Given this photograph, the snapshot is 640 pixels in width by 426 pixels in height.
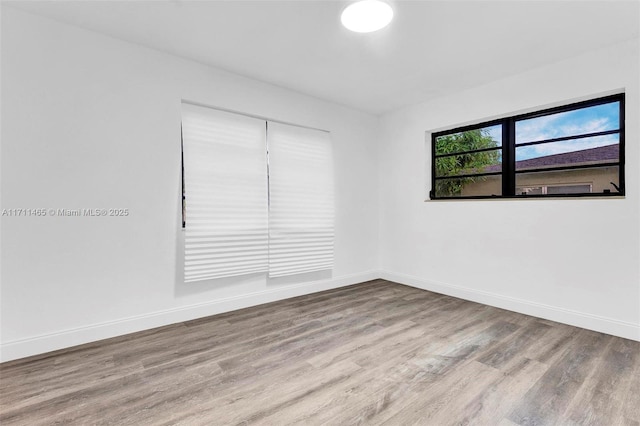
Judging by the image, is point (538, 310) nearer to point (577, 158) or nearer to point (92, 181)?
point (577, 158)

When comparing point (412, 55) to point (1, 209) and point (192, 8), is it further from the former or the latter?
point (1, 209)

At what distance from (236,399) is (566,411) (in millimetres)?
1874

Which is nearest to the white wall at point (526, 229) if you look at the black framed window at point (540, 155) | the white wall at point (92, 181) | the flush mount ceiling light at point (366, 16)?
the black framed window at point (540, 155)

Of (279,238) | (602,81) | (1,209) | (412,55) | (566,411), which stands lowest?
(566,411)

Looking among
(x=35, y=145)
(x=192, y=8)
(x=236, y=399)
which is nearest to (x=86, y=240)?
(x=35, y=145)

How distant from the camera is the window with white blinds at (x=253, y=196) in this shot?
10.1 feet

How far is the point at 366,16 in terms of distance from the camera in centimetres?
228

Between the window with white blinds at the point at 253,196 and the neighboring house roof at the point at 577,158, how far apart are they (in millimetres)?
2373

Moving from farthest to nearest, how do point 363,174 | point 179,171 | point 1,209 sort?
point 363,174
point 179,171
point 1,209

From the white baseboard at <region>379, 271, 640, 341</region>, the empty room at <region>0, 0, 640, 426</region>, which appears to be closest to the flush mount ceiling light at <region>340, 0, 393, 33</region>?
the empty room at <region>0, 0, 640, 426</region>

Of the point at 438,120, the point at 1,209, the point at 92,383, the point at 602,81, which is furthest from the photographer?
the point at 438,120

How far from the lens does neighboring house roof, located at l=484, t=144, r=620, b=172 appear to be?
9.39 feet

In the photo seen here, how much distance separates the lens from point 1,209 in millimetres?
2238

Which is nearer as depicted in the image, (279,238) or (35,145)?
(35,145)
